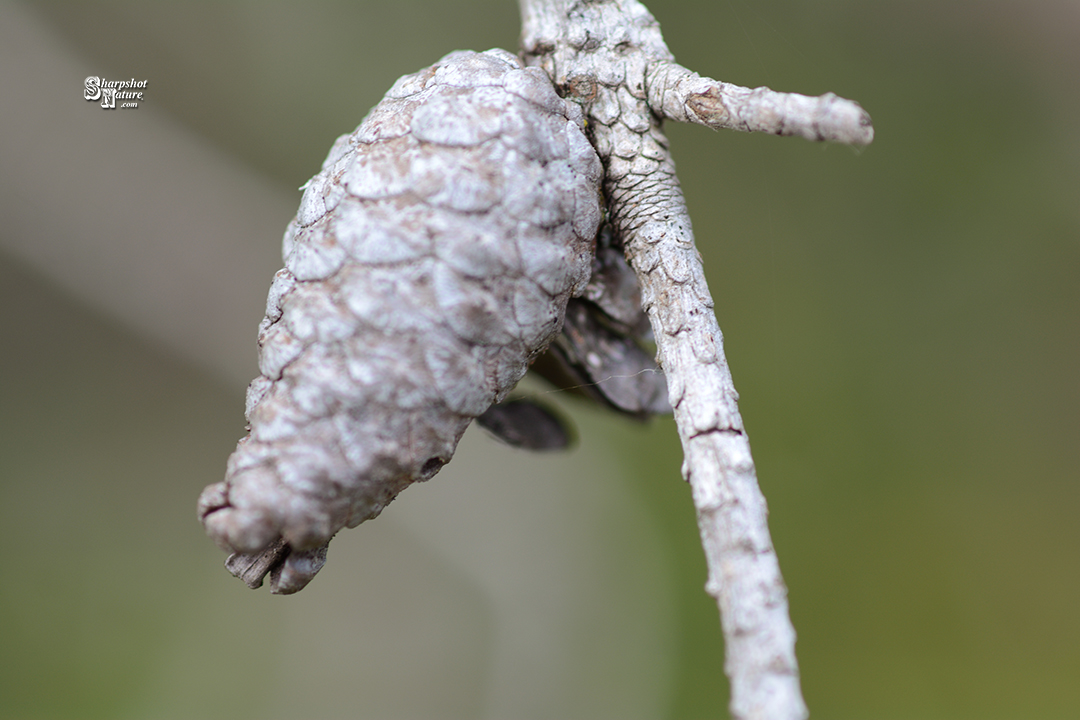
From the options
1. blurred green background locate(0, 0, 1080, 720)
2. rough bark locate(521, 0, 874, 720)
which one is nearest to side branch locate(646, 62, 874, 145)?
rough bark locate(521, 0, 874, 720)

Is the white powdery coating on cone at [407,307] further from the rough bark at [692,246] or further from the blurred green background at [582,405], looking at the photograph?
the blurred green background at [582,405]

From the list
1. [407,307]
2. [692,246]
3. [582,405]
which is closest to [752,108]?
[692,246]

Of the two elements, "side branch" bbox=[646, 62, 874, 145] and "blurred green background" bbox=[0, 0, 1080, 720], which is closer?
"side branch" bbox=[646, 62, 874, 145]

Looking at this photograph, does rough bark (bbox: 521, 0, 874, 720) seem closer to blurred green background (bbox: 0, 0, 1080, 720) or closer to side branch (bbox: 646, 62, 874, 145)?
side branch (bbox: 646, 62, 874, 145)

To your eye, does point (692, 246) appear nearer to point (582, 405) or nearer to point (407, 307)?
point (407, 307)

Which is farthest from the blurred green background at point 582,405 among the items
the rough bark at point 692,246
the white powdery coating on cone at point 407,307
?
the white powdery coating on cone at point 407,307

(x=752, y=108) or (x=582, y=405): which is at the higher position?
(x=752, y=108)

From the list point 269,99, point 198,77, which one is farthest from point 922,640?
point 198,77

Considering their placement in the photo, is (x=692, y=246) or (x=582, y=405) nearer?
(x=692, y=246)
